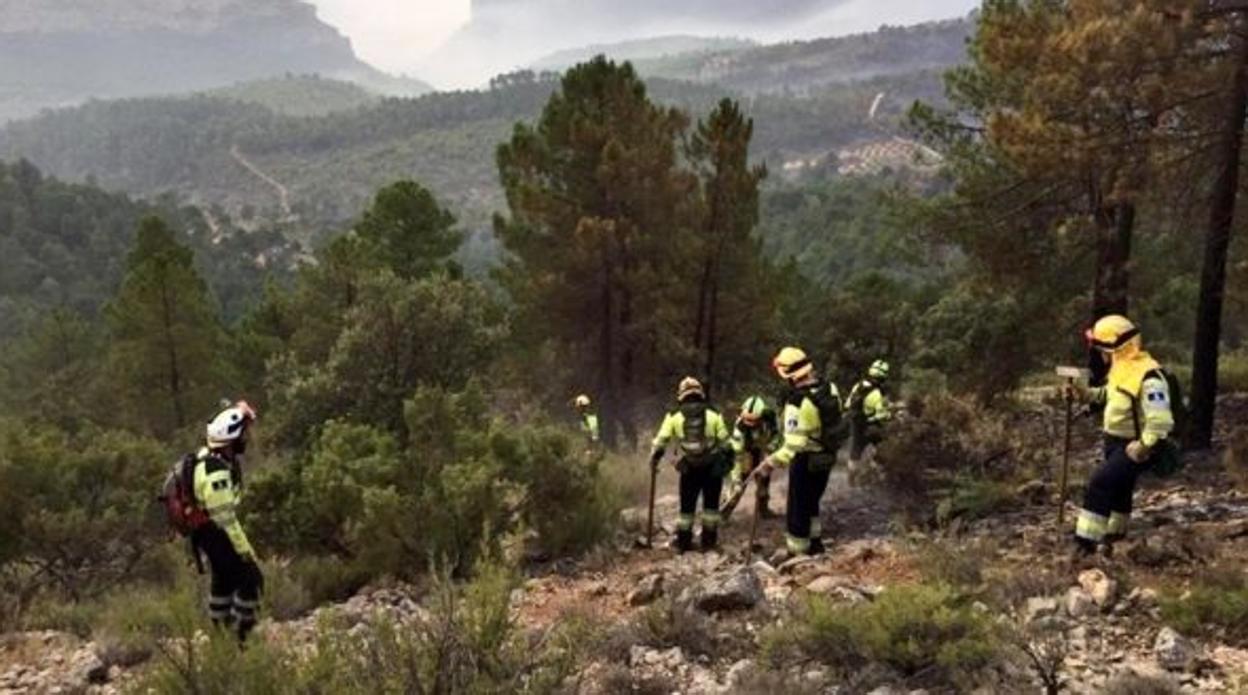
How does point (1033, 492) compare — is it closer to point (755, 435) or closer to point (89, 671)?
point (755, 435)

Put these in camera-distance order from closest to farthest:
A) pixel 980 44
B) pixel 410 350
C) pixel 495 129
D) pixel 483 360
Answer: pixel 980 44 < pixel 410 350 < pixel 483 360 < pixel 495 129

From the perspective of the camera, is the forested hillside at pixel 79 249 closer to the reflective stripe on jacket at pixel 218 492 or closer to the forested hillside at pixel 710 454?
the forested hillside at pixel 710 454

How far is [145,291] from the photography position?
27.0 metres

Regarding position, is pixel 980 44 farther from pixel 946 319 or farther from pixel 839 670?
pixel 839 670

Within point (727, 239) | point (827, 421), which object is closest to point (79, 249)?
point (727, 239)

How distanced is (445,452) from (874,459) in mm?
4788

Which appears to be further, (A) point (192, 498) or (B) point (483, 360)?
(B) point (483, 360)

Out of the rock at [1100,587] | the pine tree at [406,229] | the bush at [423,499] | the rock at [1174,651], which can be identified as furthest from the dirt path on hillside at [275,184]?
the rock at [1174,651]

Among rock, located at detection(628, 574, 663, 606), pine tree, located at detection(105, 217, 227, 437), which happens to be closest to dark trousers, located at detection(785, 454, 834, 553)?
rock, located at detection(628, 574, 663, 606)

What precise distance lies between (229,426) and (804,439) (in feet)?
16.7

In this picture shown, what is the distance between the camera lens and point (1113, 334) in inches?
315

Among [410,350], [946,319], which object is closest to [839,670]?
[410,350]

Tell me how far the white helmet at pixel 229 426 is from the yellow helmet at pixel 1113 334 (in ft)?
21.0

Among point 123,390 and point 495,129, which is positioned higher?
point 495,129
